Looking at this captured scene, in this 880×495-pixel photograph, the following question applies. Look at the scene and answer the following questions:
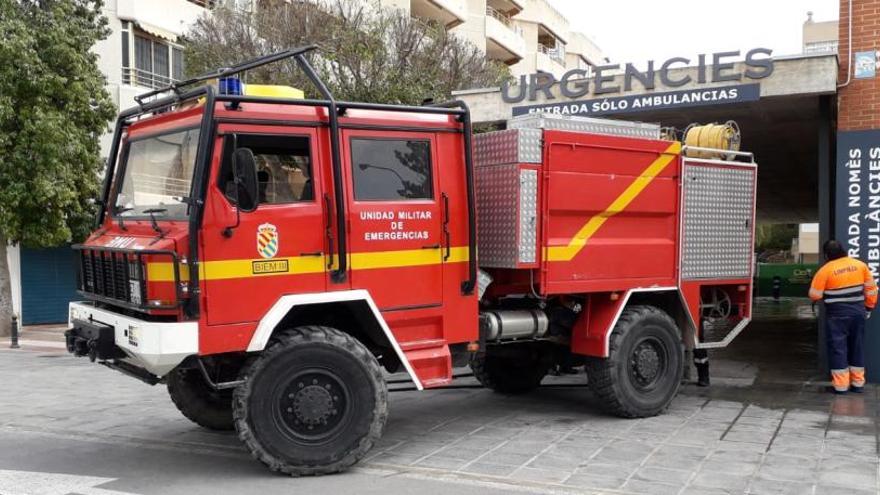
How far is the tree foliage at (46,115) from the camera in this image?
595 inches

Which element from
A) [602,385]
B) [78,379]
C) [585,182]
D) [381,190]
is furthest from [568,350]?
[78,379]

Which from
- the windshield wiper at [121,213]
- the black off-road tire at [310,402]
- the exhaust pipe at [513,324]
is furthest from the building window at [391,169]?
the windshield wiper at [121,213]

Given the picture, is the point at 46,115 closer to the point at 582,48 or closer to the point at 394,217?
the point at 394,217

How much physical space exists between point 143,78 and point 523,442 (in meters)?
17.3

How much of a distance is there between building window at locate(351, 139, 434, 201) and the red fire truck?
0.02 metres

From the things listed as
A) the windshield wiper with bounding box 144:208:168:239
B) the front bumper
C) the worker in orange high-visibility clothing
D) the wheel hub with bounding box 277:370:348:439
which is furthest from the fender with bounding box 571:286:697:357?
the windshield wiper with bounding box 144:208:168:239

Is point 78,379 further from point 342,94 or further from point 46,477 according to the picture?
point 342,94

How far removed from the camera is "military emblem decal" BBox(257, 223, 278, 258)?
5.63 meters

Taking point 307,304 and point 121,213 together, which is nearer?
point 307,304

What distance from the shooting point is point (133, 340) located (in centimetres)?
546

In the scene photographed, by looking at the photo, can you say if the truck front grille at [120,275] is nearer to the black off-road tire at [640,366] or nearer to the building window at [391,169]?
the building window at [391,169]

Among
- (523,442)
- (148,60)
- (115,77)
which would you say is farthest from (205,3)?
(523,442)

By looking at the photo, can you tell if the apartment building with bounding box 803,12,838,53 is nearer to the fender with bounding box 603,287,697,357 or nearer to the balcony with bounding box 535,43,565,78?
the balcony with bounding box 535,43,565,78

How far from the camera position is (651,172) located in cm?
763
